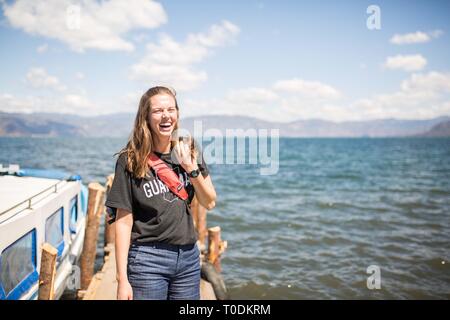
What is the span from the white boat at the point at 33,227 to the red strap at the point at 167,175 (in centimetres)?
397

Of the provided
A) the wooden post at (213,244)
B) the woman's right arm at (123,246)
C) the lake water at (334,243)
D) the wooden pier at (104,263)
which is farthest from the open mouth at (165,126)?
the lake water at (334,243)

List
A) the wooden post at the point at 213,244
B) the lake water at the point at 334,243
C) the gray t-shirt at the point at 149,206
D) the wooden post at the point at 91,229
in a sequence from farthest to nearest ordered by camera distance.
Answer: the lake water at the point at 334,243, the wooden post at the point at 213,244, the wooden post at the point at 91,229, the gray t-shirt at the point at 149,206

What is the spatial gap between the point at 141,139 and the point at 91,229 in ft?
20.8

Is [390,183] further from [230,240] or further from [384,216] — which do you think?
[230,240]

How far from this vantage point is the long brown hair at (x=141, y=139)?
3.03m

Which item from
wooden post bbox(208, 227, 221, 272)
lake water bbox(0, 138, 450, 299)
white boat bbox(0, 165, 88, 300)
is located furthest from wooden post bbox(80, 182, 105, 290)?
lake water bbox(0, 138, 450, 299)

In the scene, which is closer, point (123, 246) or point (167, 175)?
point (123, 246)

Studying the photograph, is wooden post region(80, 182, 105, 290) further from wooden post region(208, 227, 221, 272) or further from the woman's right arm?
the woman's right arm

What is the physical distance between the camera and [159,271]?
10.3 ft

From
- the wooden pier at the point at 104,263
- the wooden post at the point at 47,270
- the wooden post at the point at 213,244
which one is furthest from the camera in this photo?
the wooden post at the point at 213,244

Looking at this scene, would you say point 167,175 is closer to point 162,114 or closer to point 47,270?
point 162,114

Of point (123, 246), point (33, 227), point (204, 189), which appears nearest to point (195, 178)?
point (204, 189)

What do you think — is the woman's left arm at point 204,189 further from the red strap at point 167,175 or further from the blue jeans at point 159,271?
the blue jeans at point 159,271
